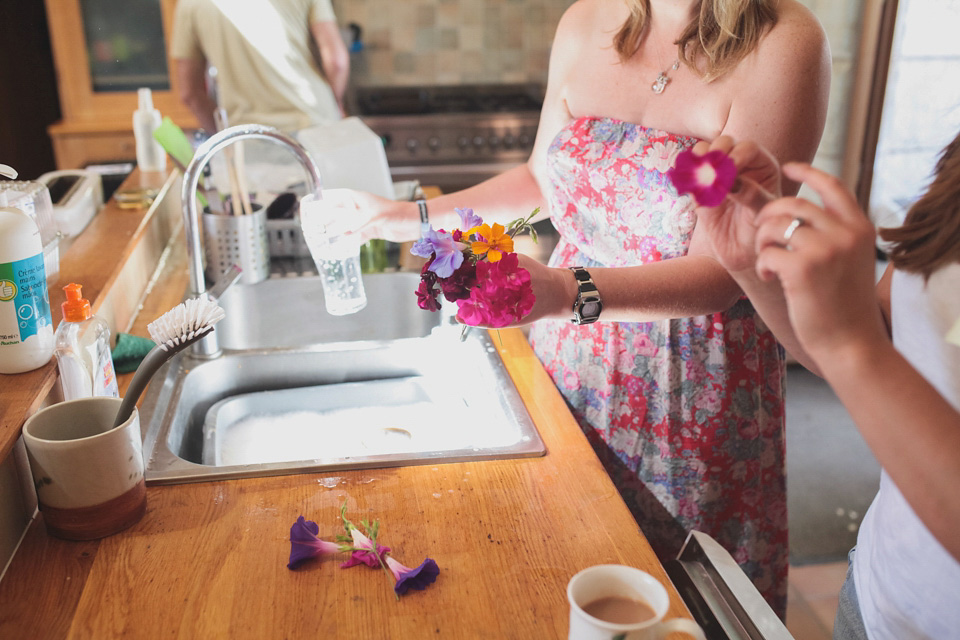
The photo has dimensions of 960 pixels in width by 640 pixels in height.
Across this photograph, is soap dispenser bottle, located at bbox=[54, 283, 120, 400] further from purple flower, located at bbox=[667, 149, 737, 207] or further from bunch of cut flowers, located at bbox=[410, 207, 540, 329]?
purple flower, located at bbox=[667, 149, 737, 207]

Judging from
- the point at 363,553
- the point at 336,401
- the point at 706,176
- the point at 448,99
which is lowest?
the point at 336,401

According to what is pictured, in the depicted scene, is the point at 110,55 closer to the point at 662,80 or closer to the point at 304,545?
the point at 662,80

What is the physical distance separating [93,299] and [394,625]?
822 millimetres

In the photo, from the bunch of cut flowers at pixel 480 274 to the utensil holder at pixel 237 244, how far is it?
85 cm

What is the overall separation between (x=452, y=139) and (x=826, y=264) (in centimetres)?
304

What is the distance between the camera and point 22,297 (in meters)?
0.95

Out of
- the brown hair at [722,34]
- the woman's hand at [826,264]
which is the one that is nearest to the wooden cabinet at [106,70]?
the brown hair at [722,34]

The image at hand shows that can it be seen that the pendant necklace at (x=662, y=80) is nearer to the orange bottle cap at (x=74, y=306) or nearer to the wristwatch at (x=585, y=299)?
the wristwatch at (x=585, y=299)

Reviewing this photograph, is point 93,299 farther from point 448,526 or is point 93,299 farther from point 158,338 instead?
point 448,526

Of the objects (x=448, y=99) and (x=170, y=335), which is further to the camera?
(x=448, y=99)

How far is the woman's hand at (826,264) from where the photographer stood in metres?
0.56

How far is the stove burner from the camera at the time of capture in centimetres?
360

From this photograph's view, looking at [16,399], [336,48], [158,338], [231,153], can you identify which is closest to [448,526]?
[158,338]

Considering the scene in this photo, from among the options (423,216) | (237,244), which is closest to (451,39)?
(237,244)
